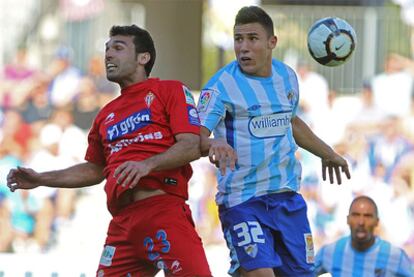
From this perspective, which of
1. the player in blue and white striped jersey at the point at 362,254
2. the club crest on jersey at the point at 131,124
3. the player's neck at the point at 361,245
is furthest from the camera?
the player's neck at the point at 361,245

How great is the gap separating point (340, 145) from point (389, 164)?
2.31 feet

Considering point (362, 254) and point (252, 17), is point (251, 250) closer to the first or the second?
point (252, 17)

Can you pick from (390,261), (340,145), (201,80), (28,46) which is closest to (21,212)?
(28,46)

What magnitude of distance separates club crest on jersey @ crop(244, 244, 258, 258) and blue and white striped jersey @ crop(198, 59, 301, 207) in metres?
0.27

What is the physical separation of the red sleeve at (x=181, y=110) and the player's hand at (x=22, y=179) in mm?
868

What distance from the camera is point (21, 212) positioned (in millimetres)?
14055

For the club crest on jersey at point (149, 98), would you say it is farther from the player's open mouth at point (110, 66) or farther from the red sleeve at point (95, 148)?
the red sleeve at point (95, 148)

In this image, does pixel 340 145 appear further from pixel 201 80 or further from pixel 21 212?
pixel 21 212

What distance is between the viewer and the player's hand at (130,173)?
5297mm

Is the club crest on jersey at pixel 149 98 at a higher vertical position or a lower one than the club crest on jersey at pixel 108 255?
higher

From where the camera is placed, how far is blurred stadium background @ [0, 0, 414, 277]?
13.7m

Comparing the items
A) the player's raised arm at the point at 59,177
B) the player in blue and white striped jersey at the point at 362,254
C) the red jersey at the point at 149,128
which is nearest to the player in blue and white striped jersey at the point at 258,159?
the red jersey at the point at 149,128

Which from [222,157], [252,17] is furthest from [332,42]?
[222,157]

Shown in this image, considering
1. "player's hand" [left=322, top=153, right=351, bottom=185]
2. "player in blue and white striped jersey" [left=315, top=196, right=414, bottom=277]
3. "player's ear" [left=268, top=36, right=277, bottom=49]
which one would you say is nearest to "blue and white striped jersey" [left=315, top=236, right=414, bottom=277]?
"player in blue and white striped jersey" [left=315, top=196, right=414, bottom=277]
